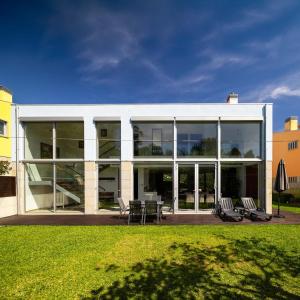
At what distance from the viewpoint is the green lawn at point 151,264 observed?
4257 millimetres

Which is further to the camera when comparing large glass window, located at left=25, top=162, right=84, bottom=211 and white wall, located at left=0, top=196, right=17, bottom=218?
large glass window, located at left=25, top=162, right=84, bottom=211

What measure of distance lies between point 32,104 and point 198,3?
9449 millimetres

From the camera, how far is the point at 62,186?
1325cm

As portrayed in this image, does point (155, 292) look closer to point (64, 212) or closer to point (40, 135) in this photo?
point (64, 212)

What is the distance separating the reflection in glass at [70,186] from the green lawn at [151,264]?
4375 mm

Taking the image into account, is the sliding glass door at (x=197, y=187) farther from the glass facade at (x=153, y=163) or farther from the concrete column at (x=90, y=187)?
the concrete column at (x=90, y=187)

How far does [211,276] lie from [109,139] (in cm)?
934

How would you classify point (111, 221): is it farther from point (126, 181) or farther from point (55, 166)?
point (55, 166)

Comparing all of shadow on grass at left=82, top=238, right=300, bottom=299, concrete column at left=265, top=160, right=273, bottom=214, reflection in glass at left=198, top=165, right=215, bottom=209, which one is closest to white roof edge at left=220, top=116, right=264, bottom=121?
concrete column at left=265, top=160, right=273, bottom=214

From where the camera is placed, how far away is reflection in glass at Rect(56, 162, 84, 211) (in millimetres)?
13062

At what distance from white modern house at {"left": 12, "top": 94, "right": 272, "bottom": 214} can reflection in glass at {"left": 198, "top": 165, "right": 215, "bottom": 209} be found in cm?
5

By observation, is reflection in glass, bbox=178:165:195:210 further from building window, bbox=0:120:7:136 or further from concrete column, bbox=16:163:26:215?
building window, bbox=0:120:7:136

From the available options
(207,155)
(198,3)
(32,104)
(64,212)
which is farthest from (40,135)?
(198,3)

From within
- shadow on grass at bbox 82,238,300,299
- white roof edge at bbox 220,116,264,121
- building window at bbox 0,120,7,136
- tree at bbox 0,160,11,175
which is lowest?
shadow on grass at bbox 82,238,300,299
